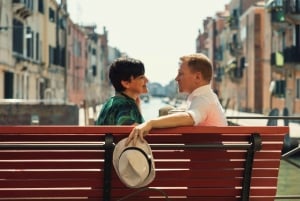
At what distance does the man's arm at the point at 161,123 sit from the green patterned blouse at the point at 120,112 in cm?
46

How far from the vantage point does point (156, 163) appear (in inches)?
140

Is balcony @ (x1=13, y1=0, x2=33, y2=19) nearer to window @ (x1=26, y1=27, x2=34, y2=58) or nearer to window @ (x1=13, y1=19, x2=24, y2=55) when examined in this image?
window @ (x1=13, y1=19, x2=24, y2=55)

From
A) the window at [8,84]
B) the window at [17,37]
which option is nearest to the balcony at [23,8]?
the window at [17,37]

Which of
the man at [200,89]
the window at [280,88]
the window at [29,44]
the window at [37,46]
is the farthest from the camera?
the window at [280,88]

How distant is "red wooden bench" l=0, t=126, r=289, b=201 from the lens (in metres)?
3.38

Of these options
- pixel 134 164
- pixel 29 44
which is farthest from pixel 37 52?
pixel 134 164

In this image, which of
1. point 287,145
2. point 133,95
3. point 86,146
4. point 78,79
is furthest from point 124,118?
point 78,79

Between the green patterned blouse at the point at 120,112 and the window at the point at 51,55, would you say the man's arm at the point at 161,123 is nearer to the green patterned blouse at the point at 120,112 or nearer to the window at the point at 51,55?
the green patterned blouse at the point at 120,112

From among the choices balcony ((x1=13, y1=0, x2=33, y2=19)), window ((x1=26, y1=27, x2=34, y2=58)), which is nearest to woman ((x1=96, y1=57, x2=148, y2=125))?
balcony ((x1=13, y1=0, x2=33, y2=19))

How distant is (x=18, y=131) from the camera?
3.36 metres

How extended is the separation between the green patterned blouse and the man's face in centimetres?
32

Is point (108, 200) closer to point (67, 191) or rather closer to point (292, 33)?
point (67, 191)

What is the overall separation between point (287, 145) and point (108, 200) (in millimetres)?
19000

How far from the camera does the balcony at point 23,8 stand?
113ft
